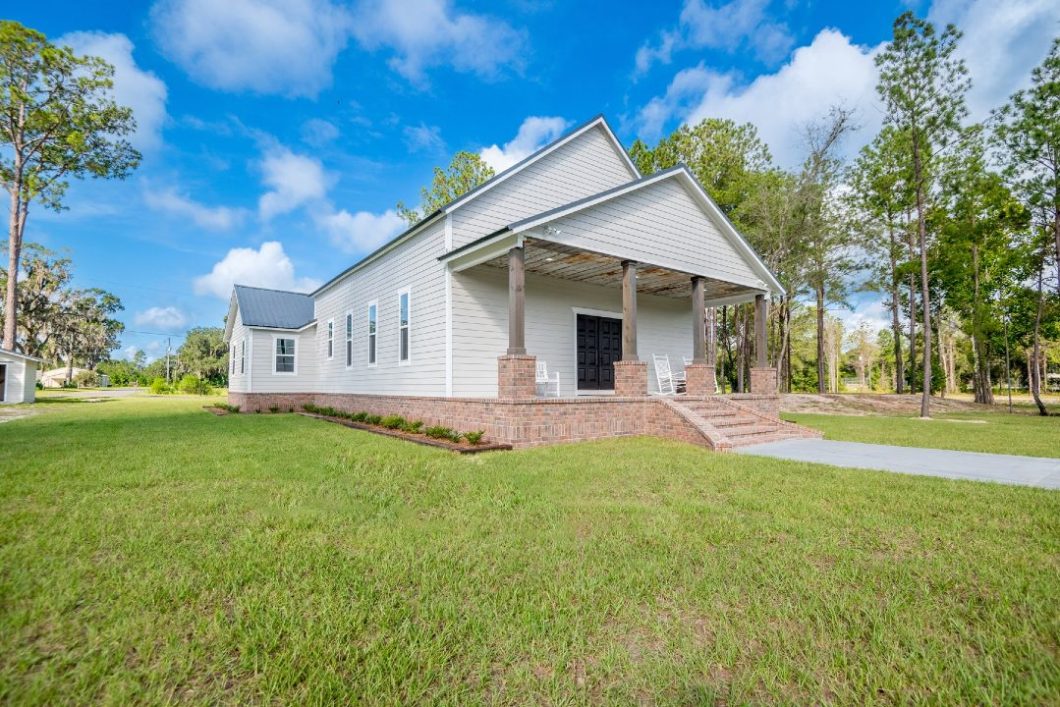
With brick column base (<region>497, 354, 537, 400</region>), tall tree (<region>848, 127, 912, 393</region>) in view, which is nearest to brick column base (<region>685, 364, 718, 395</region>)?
brick column base (<region>497, 354, 537, 400</region>)

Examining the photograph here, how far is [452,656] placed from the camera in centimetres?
211

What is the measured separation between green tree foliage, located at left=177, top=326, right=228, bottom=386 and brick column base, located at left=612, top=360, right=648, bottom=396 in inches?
2331

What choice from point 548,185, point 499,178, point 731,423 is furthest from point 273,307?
point 731,423

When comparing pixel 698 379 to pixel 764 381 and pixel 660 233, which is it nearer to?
pixel 764 381

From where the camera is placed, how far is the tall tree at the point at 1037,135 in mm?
16078

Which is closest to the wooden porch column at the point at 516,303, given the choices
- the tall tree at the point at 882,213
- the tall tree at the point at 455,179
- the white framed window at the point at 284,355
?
the white framed window at the point at 284,355

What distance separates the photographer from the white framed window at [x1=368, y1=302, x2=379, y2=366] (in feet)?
43.6

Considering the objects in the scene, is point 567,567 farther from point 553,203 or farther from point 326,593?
point 553,203

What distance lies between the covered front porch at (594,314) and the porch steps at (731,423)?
665 millimetres

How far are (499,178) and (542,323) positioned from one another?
11.9ft

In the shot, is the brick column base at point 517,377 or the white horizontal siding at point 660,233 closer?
the brick column base at point 517,377

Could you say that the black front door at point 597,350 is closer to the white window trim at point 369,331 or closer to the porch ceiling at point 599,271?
the porch ceiling at point 599,271

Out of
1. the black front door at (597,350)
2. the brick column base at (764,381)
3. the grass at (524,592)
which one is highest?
the black front door at (597,350)

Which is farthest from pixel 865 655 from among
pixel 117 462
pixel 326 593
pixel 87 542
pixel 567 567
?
pixel 117 462
